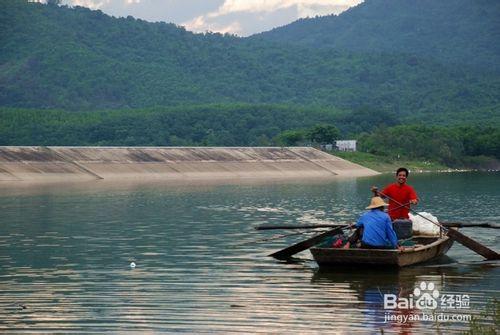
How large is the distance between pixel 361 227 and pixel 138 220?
851 inches

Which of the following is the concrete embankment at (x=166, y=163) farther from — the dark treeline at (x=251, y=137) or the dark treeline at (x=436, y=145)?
the dark treeline at (x=251, y=137)

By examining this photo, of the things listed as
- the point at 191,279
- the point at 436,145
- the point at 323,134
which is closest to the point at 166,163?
the point at 323,134

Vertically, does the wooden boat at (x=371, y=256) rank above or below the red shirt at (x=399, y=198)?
below

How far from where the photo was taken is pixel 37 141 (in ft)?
591

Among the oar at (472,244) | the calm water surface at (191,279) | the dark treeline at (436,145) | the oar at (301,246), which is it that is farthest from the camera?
the dark treeline at (436,145)

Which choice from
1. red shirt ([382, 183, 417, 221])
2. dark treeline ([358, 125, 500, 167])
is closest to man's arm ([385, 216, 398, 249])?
red shirt ([382, 183, 417, 221])

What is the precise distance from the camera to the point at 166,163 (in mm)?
117250

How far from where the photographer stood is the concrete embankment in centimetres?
10431

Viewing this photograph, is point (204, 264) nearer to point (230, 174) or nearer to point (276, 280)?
point (276, 280)

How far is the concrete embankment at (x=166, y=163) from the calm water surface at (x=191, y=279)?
53.0 m

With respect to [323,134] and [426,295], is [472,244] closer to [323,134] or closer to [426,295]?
[426,295]

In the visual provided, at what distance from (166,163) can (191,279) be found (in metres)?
90.3

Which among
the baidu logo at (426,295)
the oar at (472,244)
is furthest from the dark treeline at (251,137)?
the baidu logo at (426,295)

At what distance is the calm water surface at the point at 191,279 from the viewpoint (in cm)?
2136
